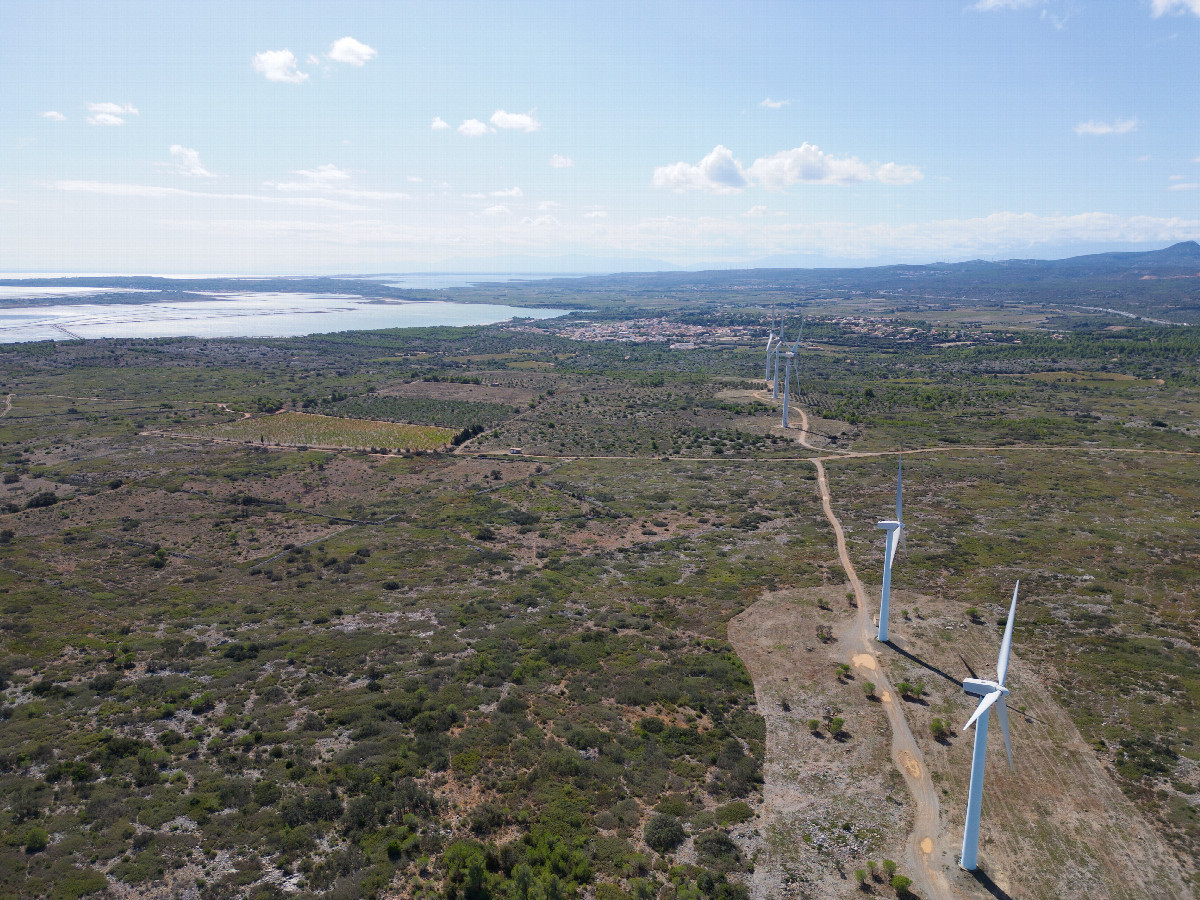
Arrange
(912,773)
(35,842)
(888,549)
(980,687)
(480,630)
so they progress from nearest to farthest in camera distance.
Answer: (35,842), (980,687), (912,773), (888,549), (480,630)

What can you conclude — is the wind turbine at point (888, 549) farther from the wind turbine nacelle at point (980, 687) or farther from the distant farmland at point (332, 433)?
the distant farmland at point (332, 433)

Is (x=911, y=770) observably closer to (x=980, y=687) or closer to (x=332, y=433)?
(x=980, y=687)

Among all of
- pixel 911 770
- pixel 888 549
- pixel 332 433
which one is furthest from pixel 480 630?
pixel 332 433

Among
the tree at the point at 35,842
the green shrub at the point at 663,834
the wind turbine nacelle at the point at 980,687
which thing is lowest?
the green shrub at the point at 663,834

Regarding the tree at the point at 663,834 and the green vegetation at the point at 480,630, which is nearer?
the green vegetation at the point at 480,630

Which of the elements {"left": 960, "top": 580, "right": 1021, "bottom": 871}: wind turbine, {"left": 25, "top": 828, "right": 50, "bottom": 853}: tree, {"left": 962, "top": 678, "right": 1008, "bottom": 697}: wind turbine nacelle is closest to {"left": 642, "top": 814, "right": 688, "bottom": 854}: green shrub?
{"left": 960, "top": 580, "right": 1021, "bottom": 871}: wind turbine

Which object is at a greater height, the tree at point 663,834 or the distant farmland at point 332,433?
the distant farmland at point 332,433

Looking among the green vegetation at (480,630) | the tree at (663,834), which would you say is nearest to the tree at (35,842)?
the green vegetation at (480,630)

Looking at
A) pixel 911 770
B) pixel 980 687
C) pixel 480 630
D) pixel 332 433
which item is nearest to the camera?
pixel 980 687

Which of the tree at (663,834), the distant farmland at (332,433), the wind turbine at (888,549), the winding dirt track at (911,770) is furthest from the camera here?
the distant farmland at (332,433)
